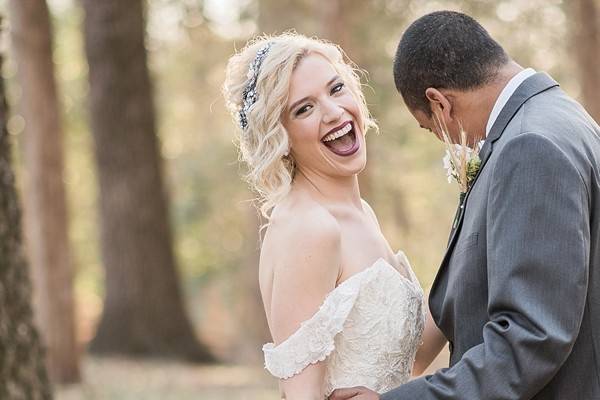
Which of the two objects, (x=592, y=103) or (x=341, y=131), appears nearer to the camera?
(x=341, y=131)

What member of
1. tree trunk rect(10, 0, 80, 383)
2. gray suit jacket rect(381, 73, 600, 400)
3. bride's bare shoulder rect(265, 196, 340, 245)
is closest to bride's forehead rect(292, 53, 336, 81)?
bride's bare shoulder rect(265, 196, 340, 245)

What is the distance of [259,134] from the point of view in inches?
156

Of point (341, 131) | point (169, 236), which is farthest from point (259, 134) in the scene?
point (169, 236)

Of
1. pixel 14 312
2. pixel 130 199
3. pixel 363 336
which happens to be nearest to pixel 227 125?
pixel 130 199

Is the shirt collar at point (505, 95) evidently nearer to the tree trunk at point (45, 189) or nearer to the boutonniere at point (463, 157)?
the boutonniere at point (463, 157)

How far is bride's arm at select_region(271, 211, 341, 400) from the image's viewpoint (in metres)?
3.63

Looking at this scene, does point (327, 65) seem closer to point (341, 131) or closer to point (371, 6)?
point (341, 131)

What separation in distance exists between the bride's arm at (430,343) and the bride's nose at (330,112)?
0.88m

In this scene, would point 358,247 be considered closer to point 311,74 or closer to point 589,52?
point 311,74

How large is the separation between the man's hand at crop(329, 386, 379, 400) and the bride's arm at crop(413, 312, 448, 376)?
546mm

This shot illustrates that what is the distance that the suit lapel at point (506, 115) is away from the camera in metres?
3.26

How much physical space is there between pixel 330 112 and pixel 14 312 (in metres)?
2.39

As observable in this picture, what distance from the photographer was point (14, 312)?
5.37 m

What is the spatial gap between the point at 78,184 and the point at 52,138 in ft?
84.3
